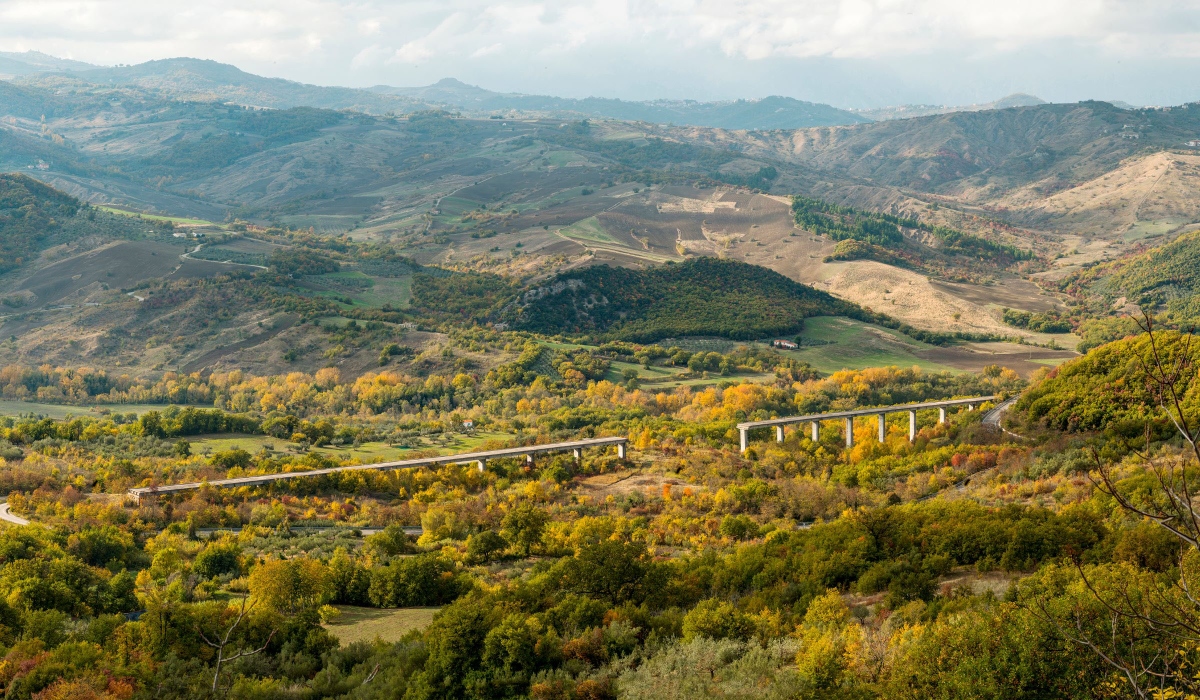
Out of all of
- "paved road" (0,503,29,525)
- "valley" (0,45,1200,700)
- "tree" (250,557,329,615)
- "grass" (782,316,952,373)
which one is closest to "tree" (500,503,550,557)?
"valley" (0,45,1200,700)

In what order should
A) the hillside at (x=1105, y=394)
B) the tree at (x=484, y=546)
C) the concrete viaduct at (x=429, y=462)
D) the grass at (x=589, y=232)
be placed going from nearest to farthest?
the tree at (x=484, y=546) → the concrete viaduct at (x=429, y=462) → the hillside at (x=1105, y=394) → the grass at (x=589, y=232)

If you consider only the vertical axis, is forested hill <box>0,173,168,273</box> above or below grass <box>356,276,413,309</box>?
above

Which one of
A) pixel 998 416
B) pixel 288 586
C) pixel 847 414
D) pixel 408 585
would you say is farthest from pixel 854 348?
pixel 288 586

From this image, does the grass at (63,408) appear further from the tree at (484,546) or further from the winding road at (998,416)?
the winding road at (998,416)

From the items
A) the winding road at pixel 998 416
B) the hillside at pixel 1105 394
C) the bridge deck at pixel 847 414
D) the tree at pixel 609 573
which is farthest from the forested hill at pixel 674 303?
the tree at pixel 609 573

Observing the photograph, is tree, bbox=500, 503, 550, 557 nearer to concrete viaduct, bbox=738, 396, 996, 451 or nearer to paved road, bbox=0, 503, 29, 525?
paved road, bbox=0, 503, 29, 525

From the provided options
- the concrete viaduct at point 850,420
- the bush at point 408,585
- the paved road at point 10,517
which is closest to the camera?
the bush at point 408,585
